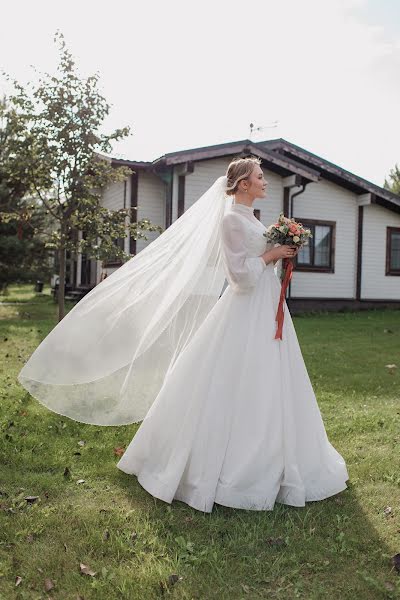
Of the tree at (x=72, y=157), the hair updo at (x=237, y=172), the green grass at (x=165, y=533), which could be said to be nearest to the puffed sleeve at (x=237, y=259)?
the hair updo at (x=237, y=172)

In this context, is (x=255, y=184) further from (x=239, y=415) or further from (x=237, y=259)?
(x=239, y=415)

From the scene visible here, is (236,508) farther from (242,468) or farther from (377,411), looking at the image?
(377,411)

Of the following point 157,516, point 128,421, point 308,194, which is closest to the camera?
point 157,516

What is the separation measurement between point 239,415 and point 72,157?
8505 millimetres

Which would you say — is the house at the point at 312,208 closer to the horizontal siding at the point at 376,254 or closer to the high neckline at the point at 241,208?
the horizontal siding at the point at 376,254

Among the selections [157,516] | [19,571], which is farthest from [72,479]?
[19,571]

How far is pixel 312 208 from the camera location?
1984 centimetres

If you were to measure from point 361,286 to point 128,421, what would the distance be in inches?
695

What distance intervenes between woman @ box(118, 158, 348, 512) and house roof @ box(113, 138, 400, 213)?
41.8ft

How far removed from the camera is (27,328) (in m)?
13.4

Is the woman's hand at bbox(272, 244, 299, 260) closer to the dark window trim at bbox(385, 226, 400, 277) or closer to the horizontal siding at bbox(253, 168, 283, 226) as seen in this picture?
the horizontal siding at bbox(253, 168, 283, 226)

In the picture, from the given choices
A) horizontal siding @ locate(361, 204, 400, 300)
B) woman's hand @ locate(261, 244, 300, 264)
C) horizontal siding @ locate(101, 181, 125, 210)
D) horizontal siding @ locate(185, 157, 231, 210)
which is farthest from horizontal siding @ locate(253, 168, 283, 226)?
woman's hand @ locate(261, 244, 300, 264)

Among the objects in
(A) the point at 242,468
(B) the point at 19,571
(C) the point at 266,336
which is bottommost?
(B) the point at 19,571

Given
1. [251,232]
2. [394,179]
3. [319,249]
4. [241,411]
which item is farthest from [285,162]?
[394,179]
